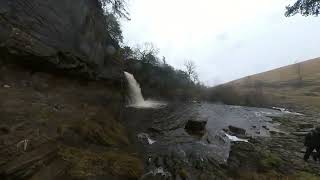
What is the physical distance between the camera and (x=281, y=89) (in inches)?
4131

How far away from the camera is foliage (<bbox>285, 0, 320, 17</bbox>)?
1403cm

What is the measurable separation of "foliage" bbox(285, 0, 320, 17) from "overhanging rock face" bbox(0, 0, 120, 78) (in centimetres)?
1477

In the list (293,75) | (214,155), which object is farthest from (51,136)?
(293,75)

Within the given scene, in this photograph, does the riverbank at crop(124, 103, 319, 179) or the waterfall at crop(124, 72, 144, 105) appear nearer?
the riverbank at crop(124, 103, 319, 179)

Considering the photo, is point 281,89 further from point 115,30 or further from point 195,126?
point 195,126

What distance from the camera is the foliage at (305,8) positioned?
14.0m

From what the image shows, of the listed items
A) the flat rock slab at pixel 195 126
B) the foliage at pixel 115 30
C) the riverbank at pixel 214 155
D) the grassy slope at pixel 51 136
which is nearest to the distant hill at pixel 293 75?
the foliage at pixel 115 30

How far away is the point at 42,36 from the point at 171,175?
39.1 feet

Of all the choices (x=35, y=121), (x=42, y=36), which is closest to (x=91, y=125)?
(x=35, y=121)

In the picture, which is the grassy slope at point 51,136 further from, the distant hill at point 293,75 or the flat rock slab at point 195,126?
the distant hill at point 293,75

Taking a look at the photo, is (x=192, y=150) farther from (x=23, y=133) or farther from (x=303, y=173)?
(x=23, y=133)

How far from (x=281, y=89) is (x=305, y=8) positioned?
9885 cm

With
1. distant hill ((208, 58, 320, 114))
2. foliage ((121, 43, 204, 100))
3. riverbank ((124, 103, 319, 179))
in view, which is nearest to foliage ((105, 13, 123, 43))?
foliage ((121, 43, 204, 100))

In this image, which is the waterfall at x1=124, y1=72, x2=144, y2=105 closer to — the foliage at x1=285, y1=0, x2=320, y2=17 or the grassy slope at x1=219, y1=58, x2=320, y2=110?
the foliage at x1=285, y1=0, x2=320, y2=17
